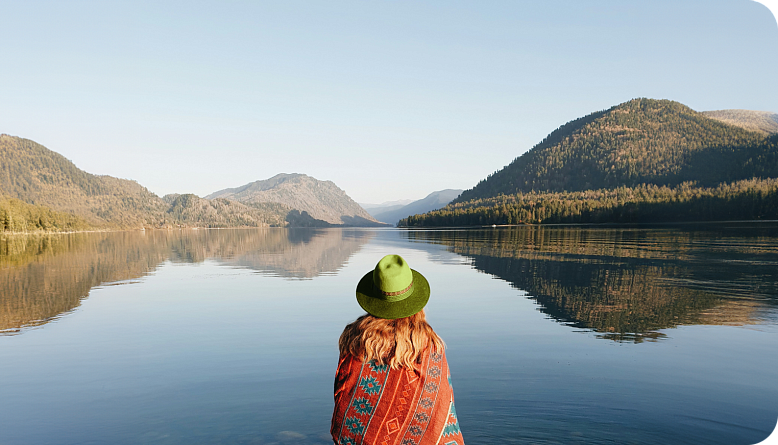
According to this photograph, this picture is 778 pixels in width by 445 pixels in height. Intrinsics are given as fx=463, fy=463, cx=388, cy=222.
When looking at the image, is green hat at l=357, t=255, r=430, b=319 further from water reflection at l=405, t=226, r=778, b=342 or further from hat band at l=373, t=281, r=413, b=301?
water reflection at l=405, t=226, r=778, b=342

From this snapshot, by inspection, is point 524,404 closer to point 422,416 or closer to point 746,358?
point 422,416

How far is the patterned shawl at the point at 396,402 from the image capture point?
4.15 m

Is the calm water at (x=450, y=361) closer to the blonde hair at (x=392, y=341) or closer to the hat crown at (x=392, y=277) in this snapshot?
the blonde hair at (x=392, y=341)

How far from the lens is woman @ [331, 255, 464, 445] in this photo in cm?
405

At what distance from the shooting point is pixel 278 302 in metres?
25.3

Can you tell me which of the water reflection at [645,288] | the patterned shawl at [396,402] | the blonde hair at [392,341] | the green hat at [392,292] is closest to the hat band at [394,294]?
the green hat at [392,292]

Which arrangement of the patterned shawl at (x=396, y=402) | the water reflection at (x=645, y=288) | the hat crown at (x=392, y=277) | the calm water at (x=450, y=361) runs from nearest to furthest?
1. the hat crown at (x=392, y=277)
2. the patterned shawl at (x=396, y=402)
3. the calm water at (x=450, y=361)
4. the water reflection at (x=645, y=288)

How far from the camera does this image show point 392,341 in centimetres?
409

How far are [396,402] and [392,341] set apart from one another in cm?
58

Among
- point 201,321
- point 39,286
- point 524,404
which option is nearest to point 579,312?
point 524,404

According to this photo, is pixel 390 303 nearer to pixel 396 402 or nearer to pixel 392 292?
pixel 392 292

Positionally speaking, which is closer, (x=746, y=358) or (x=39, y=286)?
(x=746, y=358)

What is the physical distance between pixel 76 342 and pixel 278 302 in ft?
32.1

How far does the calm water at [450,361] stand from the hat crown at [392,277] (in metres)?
6.41
